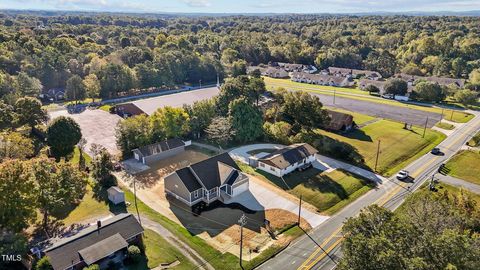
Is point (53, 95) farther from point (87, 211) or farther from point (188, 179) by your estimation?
point (188, 179)

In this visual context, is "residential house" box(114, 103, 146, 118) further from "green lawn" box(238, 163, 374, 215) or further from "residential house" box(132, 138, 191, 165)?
"green lawn" box(238, 163, 374, 215)

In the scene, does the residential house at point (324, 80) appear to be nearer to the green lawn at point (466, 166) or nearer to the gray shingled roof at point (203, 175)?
the green lawn at point (466, 166)

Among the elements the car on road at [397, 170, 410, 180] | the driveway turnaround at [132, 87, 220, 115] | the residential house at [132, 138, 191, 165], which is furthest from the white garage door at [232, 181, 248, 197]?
the driveway turnaround at [132, 87, 220, 115]

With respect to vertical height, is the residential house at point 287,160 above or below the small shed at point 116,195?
below

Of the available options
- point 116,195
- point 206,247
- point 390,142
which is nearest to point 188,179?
point 116,195

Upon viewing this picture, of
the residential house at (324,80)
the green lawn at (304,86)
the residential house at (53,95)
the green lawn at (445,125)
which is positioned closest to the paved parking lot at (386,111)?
the green lawn at (445,125)
